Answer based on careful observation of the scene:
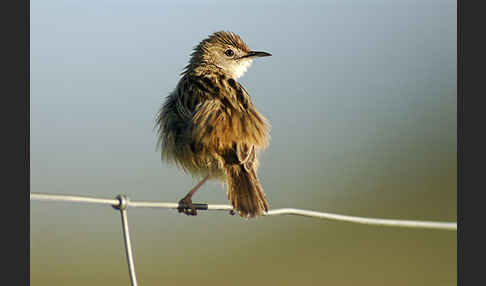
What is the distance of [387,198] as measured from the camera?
12.0 meters

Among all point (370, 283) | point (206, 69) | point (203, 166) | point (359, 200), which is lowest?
point (370, 283)

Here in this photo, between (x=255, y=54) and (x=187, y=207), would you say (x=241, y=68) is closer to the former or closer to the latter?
(x=255, y=54)

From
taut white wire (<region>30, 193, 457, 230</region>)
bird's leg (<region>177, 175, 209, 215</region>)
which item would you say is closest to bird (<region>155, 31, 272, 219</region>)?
bird's leg (<region>177, 175, 209, 215</region>)

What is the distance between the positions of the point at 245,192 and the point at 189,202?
45 cm

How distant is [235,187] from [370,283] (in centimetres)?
539

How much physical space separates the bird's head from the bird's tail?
1948mm

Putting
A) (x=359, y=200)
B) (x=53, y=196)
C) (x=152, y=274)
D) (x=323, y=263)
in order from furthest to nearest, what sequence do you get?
(x=359, y=200) < (x=323, y=263) < (x=152, y=274) < (x=53, y=196)

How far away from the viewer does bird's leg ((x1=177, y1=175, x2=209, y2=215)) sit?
507cm

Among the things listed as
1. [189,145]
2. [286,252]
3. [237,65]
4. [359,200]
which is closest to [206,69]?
[237,65]

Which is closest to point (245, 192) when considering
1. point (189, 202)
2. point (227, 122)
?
point (189, 202)

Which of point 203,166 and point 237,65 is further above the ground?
point 237,65

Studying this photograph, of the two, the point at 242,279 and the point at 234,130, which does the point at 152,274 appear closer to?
the point at 242,279

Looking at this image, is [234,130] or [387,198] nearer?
[234,130]

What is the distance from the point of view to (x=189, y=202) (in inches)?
208
